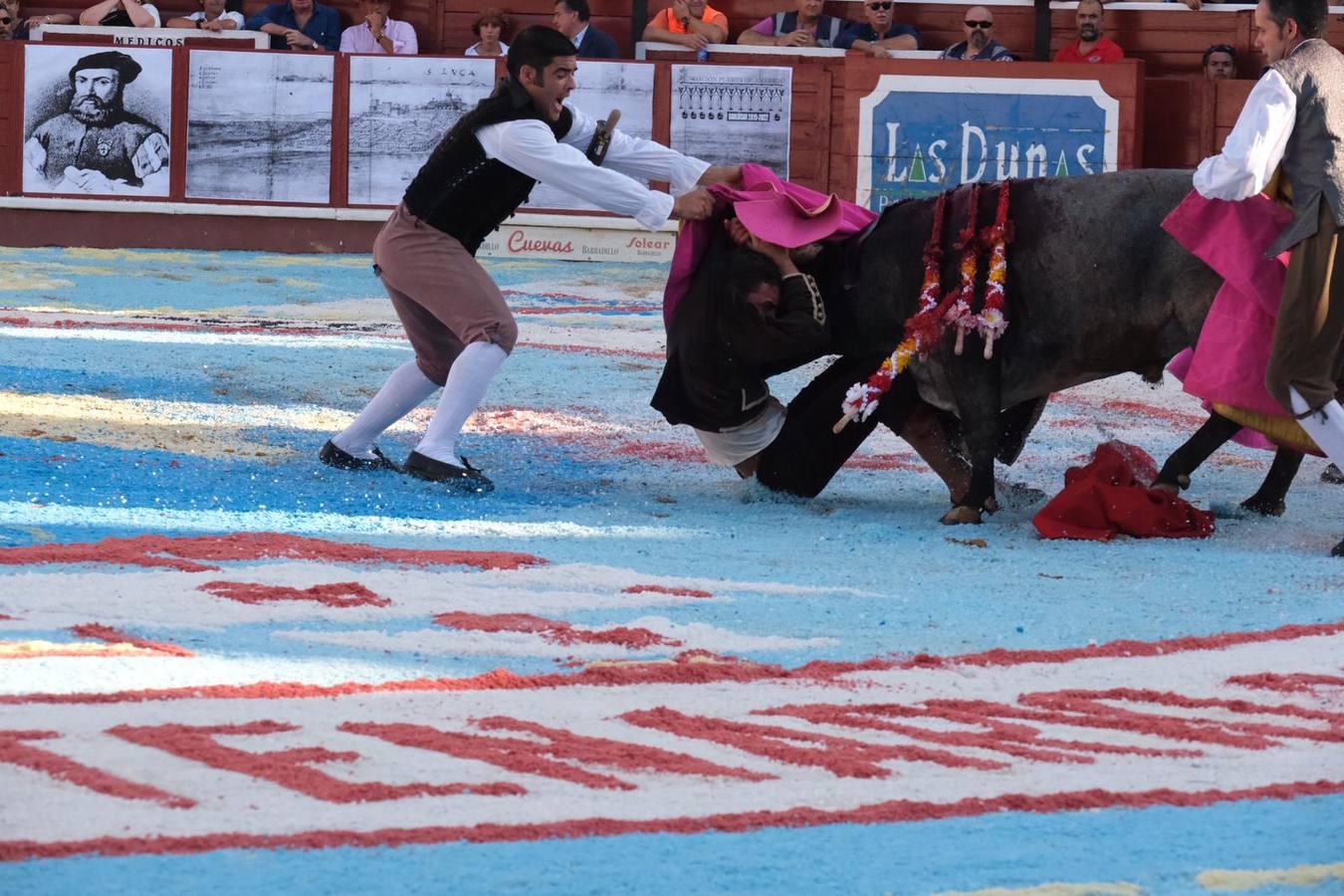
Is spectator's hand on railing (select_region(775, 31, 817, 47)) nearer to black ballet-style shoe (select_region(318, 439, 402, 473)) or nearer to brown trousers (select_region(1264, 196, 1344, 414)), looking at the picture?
black ballet-style shoe (select_region(318, 439, 402, 473))

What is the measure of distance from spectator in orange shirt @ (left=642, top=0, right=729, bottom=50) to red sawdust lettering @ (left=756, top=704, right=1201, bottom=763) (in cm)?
1179

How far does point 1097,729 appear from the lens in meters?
3.83

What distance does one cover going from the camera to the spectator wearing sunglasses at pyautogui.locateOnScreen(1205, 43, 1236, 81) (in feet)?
49.0

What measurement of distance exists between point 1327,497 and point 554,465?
8.78 feet

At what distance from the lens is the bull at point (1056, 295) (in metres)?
6.09

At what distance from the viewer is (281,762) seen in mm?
3436

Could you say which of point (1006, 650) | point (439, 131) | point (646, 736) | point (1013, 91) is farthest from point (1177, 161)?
point (646, 736)

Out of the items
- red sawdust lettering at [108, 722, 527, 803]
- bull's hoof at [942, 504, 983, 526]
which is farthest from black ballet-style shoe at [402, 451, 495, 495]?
red sawdust lettering at [108, 722, 527, 803]

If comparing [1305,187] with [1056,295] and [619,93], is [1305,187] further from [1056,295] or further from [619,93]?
[619,93]

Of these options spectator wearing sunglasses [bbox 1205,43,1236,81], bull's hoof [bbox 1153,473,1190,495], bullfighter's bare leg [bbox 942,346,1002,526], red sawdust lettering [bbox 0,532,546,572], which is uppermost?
spectator wearing sunglasses [bbox 1205,43,1236,81]

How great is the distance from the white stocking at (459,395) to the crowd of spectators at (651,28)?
8237 mm

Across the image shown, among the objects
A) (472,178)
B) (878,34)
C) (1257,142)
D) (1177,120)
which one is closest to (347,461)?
(472,178)

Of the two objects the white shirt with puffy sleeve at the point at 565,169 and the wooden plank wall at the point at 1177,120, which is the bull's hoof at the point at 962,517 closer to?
the white shirt with puffy sleeve at the point at 565,169

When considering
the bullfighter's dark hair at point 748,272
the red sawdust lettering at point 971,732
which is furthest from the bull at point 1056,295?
the red sawdust lettering at point 971,732
